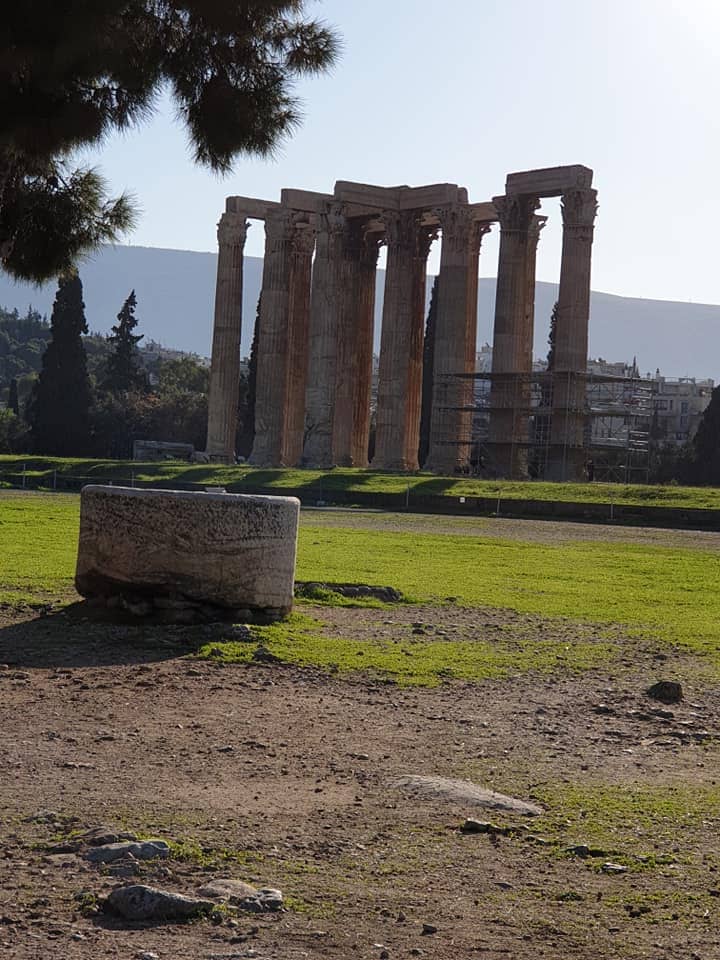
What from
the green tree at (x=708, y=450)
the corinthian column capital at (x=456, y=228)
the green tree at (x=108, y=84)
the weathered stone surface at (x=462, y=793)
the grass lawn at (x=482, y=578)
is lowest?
the weathered stone surface at (x=462, y=793)

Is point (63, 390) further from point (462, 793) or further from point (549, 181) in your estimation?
point (462, 793)

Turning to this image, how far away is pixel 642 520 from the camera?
3797 cm

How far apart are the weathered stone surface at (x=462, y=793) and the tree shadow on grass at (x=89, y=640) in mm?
3777

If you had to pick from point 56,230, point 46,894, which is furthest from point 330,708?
point 56,230

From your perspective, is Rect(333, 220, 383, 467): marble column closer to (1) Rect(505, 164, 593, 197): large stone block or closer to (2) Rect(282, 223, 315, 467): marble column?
(2) Rect(282, 223, 315, 467): marble column

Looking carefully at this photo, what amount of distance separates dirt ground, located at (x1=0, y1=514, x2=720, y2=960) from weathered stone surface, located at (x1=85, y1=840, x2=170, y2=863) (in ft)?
0.21

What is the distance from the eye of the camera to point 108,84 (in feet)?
41.2

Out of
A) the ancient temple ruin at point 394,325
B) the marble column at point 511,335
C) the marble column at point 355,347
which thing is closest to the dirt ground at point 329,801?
the ancient temple ruin at point 394,325

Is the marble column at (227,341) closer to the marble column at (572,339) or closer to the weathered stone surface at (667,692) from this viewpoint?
the marble column at (572,339)

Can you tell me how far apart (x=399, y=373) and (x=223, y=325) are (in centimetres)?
875

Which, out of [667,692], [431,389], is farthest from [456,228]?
[667,692]

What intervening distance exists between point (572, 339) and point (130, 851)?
4567 cm

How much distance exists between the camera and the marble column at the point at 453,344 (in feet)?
176

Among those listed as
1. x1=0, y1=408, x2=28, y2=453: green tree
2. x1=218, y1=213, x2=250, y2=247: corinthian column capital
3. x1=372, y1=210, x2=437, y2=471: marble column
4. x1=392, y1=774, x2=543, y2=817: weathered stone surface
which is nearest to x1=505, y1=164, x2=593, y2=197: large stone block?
x1=372, y1=210, x2=437, y2=471: marble column
